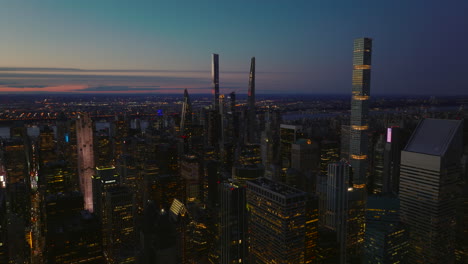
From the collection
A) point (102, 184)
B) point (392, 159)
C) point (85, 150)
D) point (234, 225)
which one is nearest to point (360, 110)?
point (392, 159)

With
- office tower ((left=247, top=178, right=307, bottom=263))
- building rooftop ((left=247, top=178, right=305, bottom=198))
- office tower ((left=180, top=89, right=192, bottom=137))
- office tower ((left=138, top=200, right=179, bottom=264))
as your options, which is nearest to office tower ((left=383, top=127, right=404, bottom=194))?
building rooftop ((left=247, top=178, right=305, bottom=198))

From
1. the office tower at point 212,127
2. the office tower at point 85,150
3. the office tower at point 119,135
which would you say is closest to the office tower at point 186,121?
the office tower at point 212,127

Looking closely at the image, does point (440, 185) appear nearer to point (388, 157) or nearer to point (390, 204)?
point (390, 204)

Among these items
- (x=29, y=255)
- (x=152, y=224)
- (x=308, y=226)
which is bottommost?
(x=29, y=255)

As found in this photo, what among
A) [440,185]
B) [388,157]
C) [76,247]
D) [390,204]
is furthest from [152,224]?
[388,157]

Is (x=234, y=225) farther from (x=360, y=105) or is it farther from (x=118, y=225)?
(x=360, y=105)

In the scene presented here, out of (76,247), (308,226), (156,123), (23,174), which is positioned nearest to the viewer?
(76,247)

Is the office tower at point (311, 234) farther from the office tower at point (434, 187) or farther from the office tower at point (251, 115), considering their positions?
the office tower at point (251, 115)

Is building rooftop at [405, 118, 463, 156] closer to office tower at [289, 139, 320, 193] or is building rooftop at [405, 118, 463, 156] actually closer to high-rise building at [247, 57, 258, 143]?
office tower at [289, 139, 320, 193]

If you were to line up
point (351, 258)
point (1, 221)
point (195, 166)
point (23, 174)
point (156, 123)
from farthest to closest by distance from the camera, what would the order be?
1. point (156, 123)
2. point (195, 166)
3. point (23, 174)
4. point (351, 258)
5. point (1, 221)
